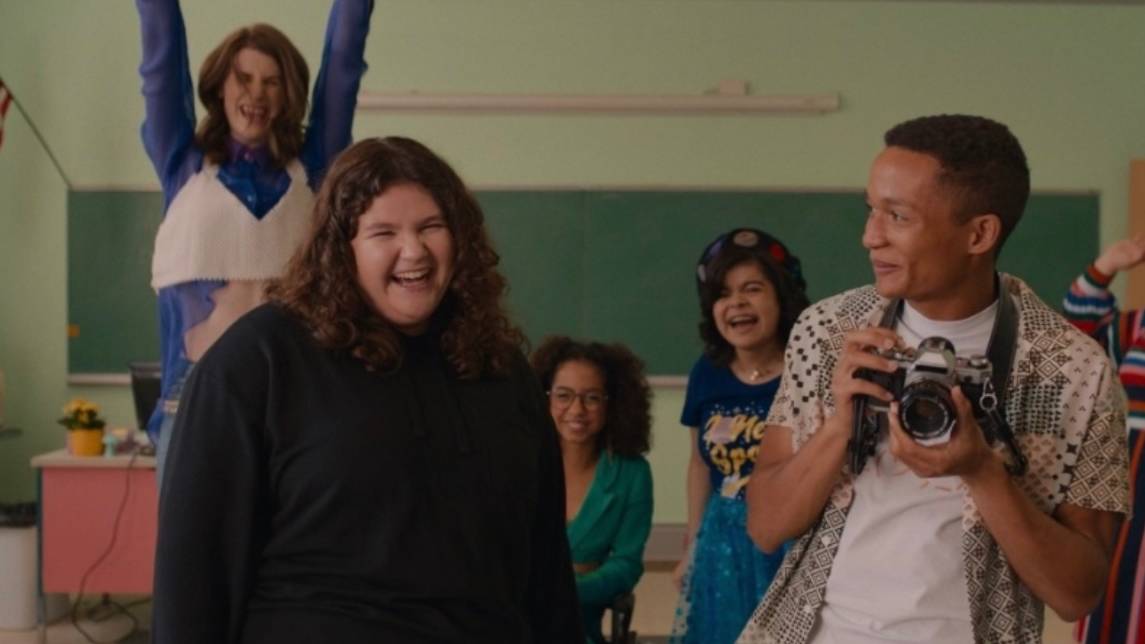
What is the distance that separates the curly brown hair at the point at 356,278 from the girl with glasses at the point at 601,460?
49.5 inches

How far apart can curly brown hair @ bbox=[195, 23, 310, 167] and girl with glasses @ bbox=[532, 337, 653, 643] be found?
945mm

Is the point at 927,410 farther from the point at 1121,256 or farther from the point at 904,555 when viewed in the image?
the point at 1121,256

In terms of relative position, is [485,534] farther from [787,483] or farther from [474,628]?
[787,483]

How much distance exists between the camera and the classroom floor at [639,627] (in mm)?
4895

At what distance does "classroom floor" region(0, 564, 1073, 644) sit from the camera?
4895 mm

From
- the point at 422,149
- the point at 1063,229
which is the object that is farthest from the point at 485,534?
the point at 1063,229

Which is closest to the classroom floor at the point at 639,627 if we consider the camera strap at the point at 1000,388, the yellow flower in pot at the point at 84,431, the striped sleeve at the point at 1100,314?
the yellow flower in pot at the point at 84,431

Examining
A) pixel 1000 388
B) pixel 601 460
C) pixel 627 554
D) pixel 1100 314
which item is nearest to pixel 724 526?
pixel 627 554

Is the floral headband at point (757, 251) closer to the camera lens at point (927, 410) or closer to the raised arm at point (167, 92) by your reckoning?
the raised arm at point (167, 92)

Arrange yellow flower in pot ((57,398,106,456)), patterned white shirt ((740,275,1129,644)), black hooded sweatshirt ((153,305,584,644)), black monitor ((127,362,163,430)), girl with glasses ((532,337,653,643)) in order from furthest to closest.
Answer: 1. yellow flower in pot ((57,398,106,456))
2. black monitor ((127,362,163,430))
3. girl with glasses ((532,337,653,643))
4. patterned white shirt ((740,275,1129,644))
5. black hooded sweatshirt ((153,305,584,644))

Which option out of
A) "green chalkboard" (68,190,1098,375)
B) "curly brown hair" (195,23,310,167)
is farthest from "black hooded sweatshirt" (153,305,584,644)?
"green chalkboard" (68,190,1098,375)

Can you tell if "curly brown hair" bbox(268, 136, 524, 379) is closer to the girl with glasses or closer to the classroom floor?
the girl with glasses

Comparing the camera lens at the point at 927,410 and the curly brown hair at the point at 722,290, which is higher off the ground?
the curly brown hair at the point at 722,290

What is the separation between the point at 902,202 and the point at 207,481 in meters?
0.87
